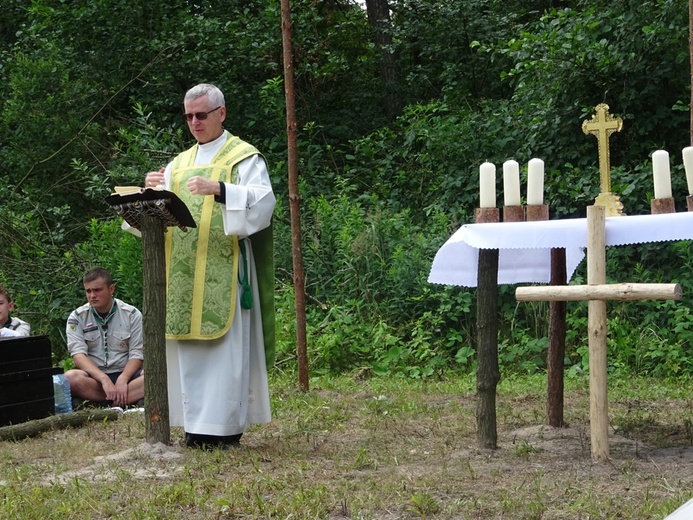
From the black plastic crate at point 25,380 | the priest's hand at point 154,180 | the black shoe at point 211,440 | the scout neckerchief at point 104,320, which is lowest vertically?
the black shoe at point 211,440

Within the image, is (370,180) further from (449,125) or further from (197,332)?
(197,332)

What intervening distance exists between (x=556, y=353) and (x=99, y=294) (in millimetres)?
3612

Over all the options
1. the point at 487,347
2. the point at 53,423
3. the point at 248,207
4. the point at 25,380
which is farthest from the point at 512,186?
the point at 25,380

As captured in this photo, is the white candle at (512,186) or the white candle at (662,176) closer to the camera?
the white candle at (662,176)

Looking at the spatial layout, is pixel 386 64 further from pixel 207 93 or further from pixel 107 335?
pixel 207 93

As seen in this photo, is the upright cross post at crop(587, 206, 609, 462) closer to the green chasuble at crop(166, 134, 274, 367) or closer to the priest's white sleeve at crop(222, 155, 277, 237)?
the priest's white sleeve at crop(222, 155, 277, 237)

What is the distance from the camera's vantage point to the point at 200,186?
573 centimetres

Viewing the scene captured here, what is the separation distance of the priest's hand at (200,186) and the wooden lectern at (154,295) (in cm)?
12

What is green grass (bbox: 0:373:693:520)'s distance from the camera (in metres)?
4.42

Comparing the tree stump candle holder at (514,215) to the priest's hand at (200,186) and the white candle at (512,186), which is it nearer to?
the white candle at (512,186)

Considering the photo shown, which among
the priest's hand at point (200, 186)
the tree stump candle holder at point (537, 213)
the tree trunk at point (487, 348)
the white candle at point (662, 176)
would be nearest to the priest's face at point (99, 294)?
the priest's hand at point (200, 186)

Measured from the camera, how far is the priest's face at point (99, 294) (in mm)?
8117

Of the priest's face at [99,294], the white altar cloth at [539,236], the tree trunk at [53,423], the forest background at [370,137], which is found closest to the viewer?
the white altar cloth at [539,236]

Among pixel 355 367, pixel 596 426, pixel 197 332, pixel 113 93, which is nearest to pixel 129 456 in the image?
pixel 197 332
